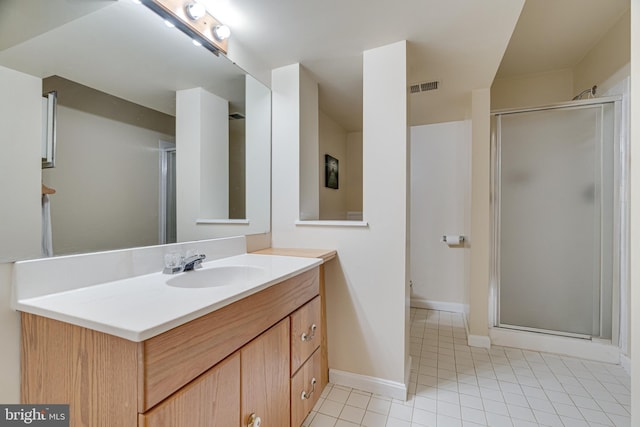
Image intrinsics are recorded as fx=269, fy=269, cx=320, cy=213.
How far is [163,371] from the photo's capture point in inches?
25.7

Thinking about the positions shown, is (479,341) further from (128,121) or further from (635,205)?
(128,121)

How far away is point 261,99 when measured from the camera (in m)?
1.82

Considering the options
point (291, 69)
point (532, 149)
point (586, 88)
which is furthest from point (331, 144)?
point (586, 88)

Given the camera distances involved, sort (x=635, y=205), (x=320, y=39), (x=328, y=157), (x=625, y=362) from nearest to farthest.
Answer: (x=635, y=205)
(x=320, y=39)
(x=625, y=362)
(x=328, y=157)

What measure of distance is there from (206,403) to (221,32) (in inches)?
65.0

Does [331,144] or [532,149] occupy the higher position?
[331,144]

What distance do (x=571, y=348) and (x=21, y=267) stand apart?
3224 mm

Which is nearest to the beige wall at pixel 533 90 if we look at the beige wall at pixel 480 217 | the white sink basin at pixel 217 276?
the beige wall at pixel 480 217

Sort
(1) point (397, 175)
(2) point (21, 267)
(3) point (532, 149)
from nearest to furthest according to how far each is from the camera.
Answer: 1. (2) point (21, 267)
2. (1) point (397, 175)
3. (3) point (532, 149)

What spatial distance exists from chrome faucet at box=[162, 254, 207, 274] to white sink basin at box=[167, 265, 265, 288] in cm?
2

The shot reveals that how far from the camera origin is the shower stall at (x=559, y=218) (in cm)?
204

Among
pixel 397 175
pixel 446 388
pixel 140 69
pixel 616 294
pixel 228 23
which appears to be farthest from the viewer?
pixel 616 294

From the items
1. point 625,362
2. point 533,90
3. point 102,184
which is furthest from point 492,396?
point 533,90

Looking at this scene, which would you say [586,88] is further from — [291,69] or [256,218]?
[256,218]
